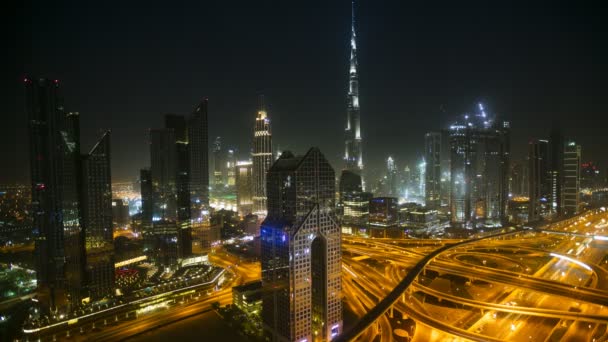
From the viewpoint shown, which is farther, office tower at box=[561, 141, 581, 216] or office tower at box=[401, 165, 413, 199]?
office tower at box=[401, 165, 413, 199]

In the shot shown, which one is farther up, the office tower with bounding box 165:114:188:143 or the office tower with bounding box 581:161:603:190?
the office tower with bounding box 165:114:188:143

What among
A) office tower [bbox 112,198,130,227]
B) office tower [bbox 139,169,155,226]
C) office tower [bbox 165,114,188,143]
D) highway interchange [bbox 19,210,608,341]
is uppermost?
office tower [bbox 165,114,188,143]

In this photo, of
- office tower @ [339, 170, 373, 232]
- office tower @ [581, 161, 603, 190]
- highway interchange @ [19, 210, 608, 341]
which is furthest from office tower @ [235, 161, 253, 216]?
office tower @ [581, 161, 603, 190]

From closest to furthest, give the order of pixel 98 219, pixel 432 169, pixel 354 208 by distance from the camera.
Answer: pixel 98 219 → pixel 354 208 → pixel 432 169

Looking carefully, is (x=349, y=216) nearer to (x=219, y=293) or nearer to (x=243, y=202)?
(x=243, y=202)

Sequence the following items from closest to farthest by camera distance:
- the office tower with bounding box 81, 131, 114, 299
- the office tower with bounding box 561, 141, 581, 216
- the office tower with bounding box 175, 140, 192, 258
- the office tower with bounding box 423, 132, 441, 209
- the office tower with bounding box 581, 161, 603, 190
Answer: the office tower with bounding box 81, 131, 114, 299 < the office tower with bounding box 175, 140, 192, 258 < the office tower with bounding box 561, 141, 581, 216 < the office tower with bounding box 423, 132, 441, 209 < the office tower with bounding box 581, 161, 603, 190

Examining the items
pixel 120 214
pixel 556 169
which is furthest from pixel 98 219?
pixel 556 169

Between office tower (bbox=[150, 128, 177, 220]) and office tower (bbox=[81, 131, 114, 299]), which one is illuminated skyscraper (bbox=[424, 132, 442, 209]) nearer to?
office tower (bbox=[150, 128, 177, 220])

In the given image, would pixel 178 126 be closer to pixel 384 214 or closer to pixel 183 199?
pixel 183 199
